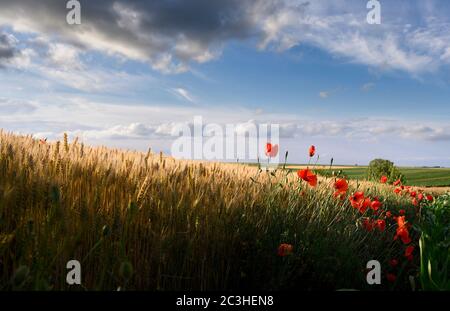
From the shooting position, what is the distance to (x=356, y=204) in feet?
14.8

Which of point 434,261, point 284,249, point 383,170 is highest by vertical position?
point 383,170

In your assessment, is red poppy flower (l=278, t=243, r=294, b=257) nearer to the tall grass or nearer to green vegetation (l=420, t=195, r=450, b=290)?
the tall grass

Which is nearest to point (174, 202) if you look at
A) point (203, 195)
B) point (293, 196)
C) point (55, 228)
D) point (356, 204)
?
point (203, 195)

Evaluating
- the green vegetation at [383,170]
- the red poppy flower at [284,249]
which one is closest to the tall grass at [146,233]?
the red poppy flower at [284,249]

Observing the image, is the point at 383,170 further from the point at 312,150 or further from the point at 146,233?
the point at 146,233

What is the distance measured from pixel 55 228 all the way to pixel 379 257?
13.2 ft

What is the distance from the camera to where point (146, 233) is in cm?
288

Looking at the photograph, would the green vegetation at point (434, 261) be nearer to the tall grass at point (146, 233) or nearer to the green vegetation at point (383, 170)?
the tall grass at point (146, 233)

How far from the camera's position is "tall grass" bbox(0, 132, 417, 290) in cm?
242

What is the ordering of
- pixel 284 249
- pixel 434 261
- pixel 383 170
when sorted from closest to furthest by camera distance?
pixel 284 249
pixel 434 261
pixel 383 170

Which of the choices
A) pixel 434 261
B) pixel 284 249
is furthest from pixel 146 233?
pixel 434 261

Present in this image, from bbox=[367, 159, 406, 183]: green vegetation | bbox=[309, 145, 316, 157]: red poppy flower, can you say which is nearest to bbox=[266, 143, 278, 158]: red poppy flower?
bbox=[309, 145, 316, 157]: red poppy flower
